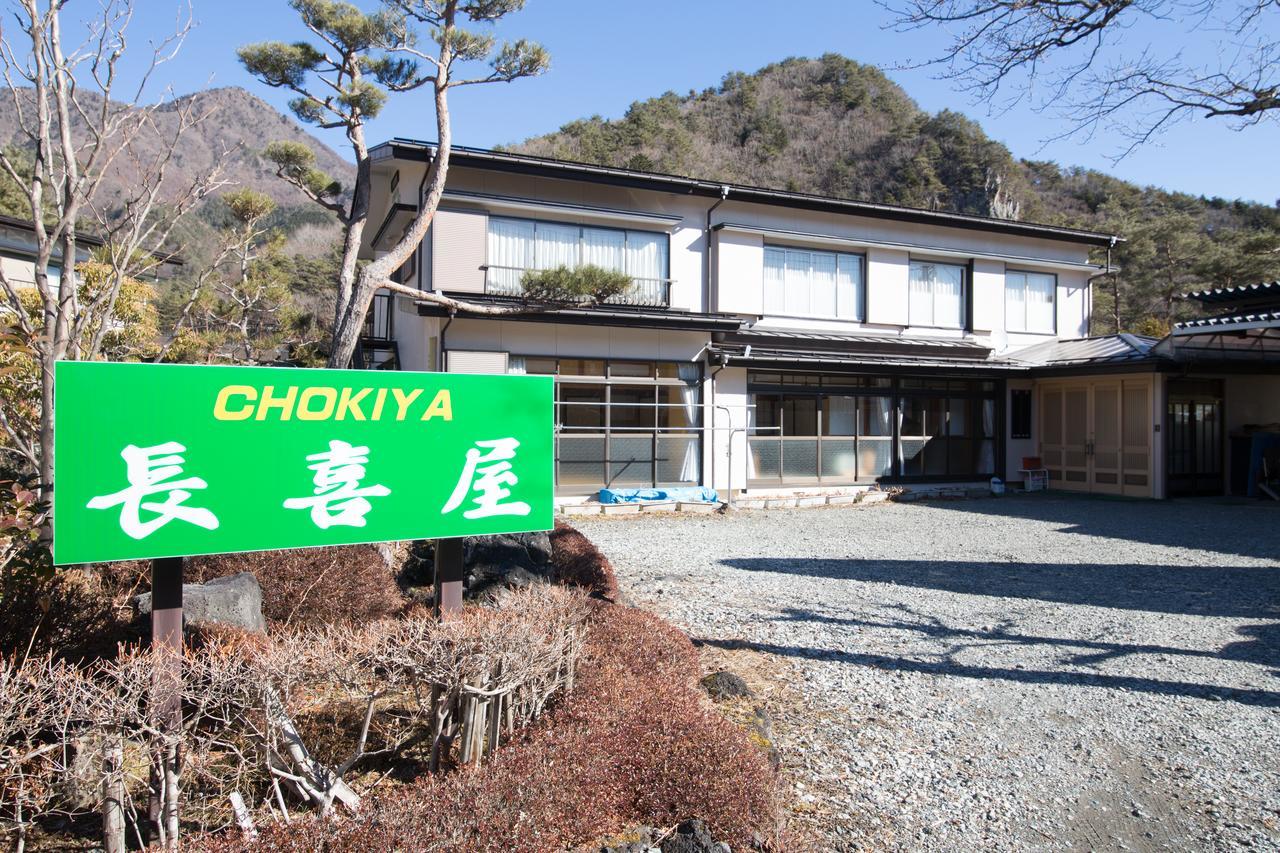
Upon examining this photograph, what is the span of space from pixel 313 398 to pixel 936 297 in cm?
1680

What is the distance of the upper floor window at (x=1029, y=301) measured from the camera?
18953 mm

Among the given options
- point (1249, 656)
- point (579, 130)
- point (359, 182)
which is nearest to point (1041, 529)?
point (1249, 656)

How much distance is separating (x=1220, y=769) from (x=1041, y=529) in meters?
8.88

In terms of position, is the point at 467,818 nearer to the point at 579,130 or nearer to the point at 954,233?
the point at 954,233

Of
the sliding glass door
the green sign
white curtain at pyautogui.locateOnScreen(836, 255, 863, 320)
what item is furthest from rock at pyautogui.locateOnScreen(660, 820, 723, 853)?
white curtain at pyautogui.locateOnScreen(836, 255, 863, 320)

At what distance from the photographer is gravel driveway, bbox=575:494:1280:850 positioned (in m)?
3.64

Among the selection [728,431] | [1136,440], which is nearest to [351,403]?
[728,431]

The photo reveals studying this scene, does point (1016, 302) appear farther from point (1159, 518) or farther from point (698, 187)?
point (698, 187)

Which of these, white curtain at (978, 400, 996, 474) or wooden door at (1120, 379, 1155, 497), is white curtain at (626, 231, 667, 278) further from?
wooden door at (1120, 379, 1155, 497)

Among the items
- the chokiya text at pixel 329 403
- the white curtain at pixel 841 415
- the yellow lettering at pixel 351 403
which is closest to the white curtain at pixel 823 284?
the white curtain at pixel 841 415

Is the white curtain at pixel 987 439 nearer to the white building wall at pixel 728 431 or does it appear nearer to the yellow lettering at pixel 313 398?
the white building wall at pixel 728 431

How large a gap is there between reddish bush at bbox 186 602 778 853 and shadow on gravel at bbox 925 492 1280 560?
32.2ft

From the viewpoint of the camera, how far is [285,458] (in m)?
3.69

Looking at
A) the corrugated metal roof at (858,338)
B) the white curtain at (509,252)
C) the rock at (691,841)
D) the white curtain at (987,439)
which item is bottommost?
the rock at (691,841)
